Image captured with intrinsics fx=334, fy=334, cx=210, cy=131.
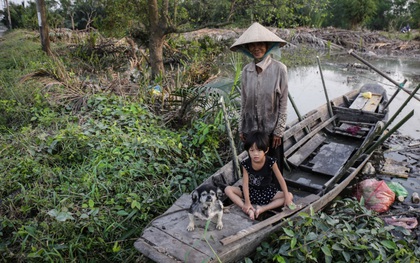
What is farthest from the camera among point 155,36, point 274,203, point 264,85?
point 155,36

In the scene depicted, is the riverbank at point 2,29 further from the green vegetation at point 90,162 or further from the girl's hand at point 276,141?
the girl's hand at point 276,141

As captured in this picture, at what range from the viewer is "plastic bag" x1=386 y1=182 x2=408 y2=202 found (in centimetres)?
396

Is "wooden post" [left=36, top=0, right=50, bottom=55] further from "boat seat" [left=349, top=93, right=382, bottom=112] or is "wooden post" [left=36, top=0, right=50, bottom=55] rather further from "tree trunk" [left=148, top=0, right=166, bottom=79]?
"boat seat" [left=349, top=93, right=382, bottom=112]

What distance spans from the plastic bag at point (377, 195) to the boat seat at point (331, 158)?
383 mm

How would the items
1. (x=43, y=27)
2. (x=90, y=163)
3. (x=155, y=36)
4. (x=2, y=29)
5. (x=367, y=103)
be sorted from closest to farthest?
1. (x=90, y=163)
2. (x=367, y=103)
3. (x=155, y=36)
4. (x=43, y=27)
5. (x=2, y=29)

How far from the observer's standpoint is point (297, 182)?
12.0ft

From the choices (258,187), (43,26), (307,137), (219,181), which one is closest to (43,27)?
(43,26)

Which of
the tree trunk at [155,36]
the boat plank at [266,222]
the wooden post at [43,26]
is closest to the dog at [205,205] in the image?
the boat plank at [266,222]

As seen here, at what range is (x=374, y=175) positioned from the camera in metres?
4.66

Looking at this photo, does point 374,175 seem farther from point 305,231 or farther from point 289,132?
point 305,231

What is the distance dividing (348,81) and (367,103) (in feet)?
12.6

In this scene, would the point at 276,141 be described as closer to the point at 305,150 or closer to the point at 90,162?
the point at 305,150

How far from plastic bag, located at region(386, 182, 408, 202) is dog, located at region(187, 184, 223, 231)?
262 cm

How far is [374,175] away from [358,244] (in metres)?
2.62
